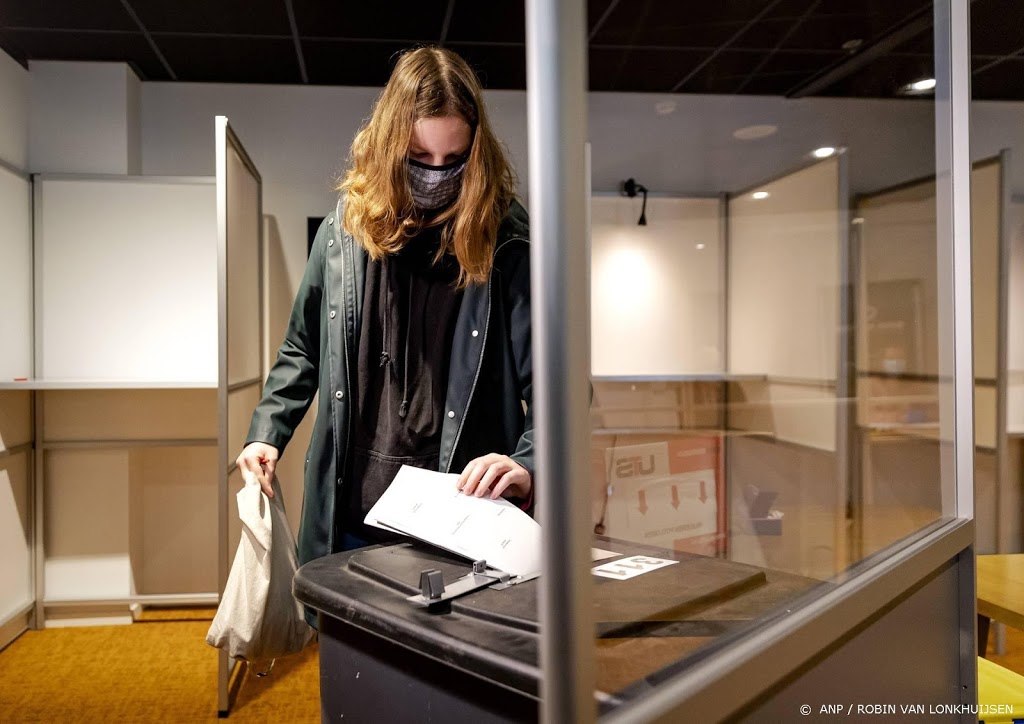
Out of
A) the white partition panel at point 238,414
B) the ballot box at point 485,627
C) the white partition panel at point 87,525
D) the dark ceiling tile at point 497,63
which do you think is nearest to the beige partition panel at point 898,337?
the ballot box at point 485,627

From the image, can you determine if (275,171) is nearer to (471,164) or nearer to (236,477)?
(236,477)

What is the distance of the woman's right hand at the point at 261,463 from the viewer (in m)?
1.16

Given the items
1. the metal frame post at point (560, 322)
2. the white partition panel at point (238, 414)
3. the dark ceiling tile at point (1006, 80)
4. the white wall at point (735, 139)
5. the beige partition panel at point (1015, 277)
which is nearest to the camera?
the metal frame post at point (560, 322)

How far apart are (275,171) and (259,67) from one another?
43 centimetres

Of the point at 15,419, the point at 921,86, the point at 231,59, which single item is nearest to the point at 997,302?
the point at 921,86

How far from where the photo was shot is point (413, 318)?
4.18ft

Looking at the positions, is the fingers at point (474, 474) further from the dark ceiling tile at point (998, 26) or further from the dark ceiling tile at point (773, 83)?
the dark ceiling tile at point (998, 26)

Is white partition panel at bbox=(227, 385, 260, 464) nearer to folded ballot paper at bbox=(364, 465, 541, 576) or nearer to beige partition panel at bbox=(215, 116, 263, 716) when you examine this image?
beige partition panel at bbox=(215, 116, 263, 716)

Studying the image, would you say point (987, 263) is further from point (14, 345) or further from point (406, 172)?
point (14, 345)

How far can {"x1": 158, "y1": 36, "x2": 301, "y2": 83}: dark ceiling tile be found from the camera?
2957mm

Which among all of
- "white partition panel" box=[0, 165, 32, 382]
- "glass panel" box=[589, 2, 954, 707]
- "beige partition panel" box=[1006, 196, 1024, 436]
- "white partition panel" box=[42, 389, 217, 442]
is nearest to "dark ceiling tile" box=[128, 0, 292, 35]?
"white partition panel" box=[0, 165, 32, 382]

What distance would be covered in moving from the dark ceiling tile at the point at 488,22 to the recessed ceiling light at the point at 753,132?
1.84m

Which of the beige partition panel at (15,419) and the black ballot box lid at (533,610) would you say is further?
the beige partition panel at (15,419)

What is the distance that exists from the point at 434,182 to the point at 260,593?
68cm
